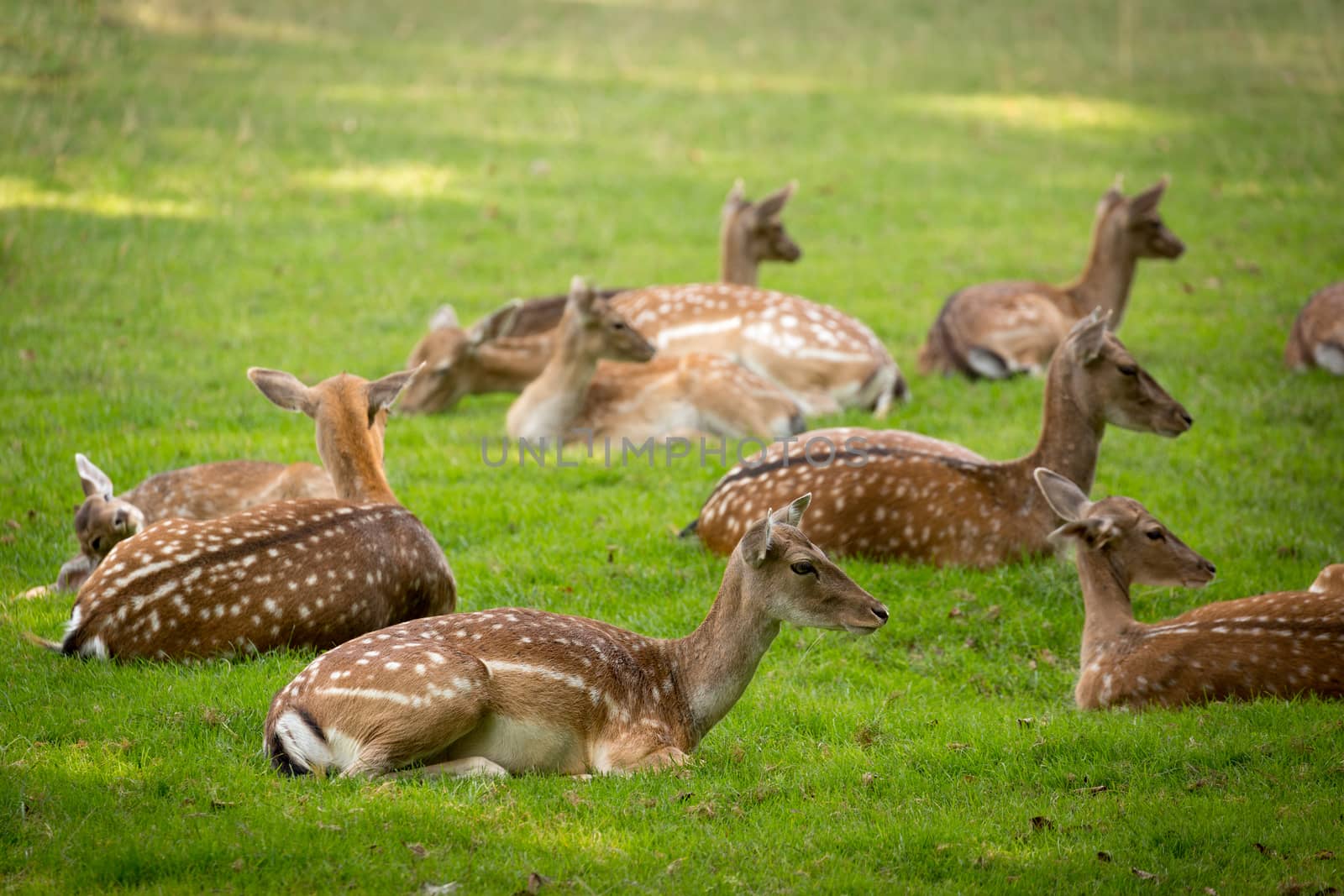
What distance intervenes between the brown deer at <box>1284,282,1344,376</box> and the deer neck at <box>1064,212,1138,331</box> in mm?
1229

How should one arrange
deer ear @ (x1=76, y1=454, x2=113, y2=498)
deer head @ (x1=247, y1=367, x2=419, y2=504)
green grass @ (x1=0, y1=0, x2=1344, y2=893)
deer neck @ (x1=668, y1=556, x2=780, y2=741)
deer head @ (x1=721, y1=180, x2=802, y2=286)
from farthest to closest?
deer head @ (x1=721, y1=180, x2=802, y2=286) → deer head @ (x1=247, y1=367, x2=419, y2=504) → deer ear @ (x1=76, y1=454, x2=113, y2=498) → deer neck @ (x1=668, y1=556, x2=780, y2=741) → green grass @ (x1=0, y1=0, x2=1344, y2=893)

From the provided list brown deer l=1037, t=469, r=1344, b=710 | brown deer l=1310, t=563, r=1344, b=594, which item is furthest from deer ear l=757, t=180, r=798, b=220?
brown deer l=1310, t=563, r=1344, b=594

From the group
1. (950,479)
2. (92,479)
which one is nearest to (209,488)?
(92,479)

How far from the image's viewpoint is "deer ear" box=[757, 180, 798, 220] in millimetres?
11500

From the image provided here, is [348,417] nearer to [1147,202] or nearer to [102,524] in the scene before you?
[102,524]

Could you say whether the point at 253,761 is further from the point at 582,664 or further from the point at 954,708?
the point at 954,708

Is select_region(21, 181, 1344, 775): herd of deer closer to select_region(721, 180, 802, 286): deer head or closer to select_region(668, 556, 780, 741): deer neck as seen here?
select_region(668, 556, 780, 741): deer neck

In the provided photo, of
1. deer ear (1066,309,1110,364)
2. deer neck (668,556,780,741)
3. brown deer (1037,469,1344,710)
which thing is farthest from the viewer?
deer ear (1066,309,1110,364)

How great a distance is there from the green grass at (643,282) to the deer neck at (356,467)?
57 centimetres

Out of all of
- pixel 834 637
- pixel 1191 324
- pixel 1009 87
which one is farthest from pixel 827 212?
pixel 834 637

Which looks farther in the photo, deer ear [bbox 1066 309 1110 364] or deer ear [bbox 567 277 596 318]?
deer ear [bbox 567 277 596 318]

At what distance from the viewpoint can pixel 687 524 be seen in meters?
7.42

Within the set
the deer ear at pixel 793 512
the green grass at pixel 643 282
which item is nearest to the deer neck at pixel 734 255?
the green grass at pixel 643 282

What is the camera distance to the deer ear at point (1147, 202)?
1110 cm
